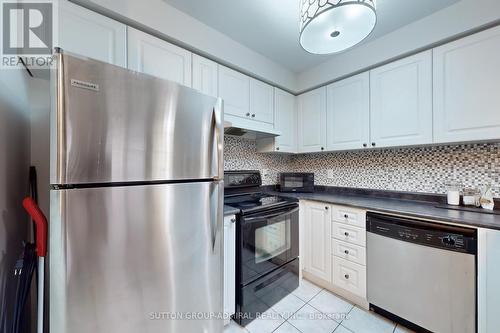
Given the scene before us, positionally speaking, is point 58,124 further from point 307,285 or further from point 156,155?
point 307,285

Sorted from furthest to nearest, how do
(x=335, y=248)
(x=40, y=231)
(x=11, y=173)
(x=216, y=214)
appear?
1. (x=335, y=248)
2. (x=216, y=214)
3. (x=11, y=173)
4. (x=40, y=231)

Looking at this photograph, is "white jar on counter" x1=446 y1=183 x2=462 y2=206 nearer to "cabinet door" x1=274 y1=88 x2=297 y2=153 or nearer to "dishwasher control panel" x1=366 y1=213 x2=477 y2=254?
"dishwasher control panel" x1=366 y1=213 x2=477 y2=254

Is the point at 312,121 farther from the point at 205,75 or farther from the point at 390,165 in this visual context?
the point at 205,75

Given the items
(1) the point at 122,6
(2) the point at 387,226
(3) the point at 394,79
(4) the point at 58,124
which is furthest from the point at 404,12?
(4) the point at 58,124

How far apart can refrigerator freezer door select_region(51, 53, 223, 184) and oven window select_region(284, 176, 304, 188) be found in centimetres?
164

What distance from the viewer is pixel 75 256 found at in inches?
28.5

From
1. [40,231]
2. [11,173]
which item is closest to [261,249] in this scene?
[40,231]

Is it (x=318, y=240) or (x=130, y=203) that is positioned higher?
(x=130, y=203)

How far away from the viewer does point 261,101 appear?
7.02 feet

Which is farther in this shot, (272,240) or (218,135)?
(272,240)

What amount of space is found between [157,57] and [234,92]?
710mm

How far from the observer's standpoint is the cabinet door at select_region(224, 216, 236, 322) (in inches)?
56.5

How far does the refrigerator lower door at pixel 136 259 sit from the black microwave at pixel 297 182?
1.57 metres

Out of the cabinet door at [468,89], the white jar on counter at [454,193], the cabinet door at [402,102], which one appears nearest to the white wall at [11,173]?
the cabinet door at [402,102]
